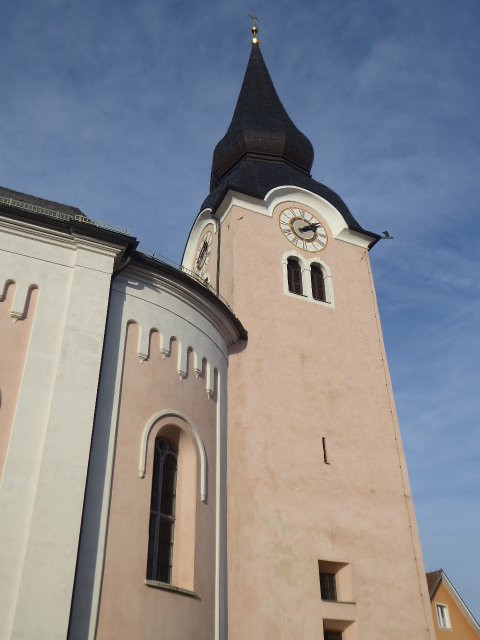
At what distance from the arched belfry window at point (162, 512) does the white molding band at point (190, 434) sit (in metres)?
0.44

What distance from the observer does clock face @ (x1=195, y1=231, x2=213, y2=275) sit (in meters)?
19.7

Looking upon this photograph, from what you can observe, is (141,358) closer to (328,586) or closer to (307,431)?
(307,431)

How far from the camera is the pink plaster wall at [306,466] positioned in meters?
12.6

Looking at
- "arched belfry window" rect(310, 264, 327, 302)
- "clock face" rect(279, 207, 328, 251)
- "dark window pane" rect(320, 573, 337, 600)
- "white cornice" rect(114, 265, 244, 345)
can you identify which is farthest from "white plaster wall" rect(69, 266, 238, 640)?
"clock face" rect(279, 207, 328, 251)

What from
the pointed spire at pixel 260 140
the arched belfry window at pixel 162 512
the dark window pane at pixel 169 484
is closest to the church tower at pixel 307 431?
the arched belfry window at pixel 162 512

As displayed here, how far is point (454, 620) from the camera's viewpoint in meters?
18.2

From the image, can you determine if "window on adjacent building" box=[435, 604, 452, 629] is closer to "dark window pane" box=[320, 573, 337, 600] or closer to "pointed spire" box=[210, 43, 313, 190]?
"dark window pane" box=[320, 573, 337, 600]

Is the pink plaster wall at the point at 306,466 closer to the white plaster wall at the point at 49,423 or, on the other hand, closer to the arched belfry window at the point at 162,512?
the arched belfry window at the point at 162,512

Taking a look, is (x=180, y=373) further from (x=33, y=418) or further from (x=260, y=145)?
(x=260, y=145)

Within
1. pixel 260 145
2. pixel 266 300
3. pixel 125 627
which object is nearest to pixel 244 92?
pixel 260 145

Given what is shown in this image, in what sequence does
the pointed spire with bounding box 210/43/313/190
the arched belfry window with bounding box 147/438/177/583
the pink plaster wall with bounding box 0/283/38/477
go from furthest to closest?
the pointed spire with bounding box 210/43/313/190
the arched belfry window with bounding box 147/438/177/583
the pink plaster wall with bounding box 0/283/38/477

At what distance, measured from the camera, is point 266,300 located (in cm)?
1670

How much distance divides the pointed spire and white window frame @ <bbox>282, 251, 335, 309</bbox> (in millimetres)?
5708

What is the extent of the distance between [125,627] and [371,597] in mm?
5987
